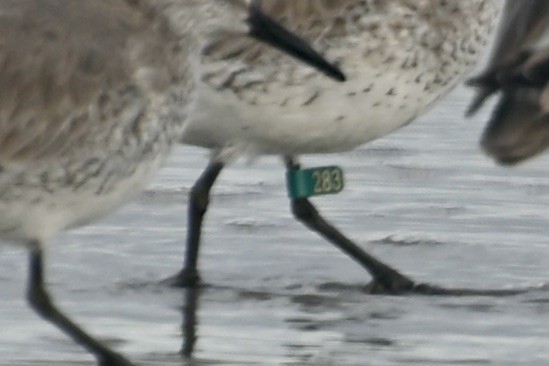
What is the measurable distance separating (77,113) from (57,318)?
78cm

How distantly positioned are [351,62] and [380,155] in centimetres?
299

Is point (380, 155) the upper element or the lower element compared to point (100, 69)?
lower

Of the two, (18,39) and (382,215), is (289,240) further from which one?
(18,39)

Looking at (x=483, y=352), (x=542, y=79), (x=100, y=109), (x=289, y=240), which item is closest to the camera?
(x=542, y=79)

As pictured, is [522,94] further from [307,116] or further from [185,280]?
[185,280]

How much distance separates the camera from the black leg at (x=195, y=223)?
10.8 metres

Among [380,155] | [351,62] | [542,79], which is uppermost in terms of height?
[542,79]

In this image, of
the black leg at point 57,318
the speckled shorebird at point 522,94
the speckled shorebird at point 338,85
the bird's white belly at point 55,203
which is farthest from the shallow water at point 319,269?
the speckled shorebird at point 522,94

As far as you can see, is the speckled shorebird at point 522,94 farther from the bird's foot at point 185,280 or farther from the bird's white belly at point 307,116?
the bird's foot at point 185,280

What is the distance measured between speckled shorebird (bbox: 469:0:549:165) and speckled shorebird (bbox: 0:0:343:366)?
1135 mm

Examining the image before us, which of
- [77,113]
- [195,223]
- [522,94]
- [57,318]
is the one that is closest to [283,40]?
[77,113]

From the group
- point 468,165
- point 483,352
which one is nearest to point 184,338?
point 483,352

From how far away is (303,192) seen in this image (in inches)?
448

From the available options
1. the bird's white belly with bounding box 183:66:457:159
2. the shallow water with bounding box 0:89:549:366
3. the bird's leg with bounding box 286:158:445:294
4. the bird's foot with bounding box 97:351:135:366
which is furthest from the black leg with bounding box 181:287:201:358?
the bird's leg with bounding box 286:158:445:294
